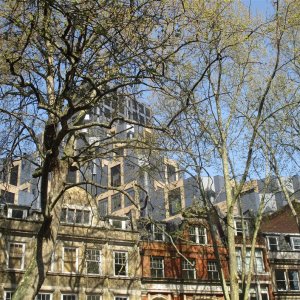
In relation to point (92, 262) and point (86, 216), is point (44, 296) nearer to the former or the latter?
point (92, 262)

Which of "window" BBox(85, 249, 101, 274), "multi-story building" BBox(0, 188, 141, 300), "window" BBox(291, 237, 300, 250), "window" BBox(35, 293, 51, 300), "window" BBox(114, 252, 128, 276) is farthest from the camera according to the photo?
"window" BBox(291, 237, 300, 250)

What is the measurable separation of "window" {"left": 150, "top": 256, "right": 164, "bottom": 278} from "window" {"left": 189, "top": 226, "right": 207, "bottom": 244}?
11.4ft

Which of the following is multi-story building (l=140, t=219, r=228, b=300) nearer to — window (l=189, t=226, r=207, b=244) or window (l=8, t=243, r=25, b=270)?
window (l=189, t=226, r=207, b=244)

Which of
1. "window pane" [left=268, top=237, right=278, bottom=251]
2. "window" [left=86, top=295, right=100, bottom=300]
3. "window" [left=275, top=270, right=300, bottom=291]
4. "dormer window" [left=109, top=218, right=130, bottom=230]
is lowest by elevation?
"window" [left=86, top=295, right=100, bottom=300]

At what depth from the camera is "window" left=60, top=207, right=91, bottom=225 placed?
33.2m

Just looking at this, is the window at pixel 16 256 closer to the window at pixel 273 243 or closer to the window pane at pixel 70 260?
the window pane at pixel 70 260

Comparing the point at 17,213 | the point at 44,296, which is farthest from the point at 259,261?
the point at 17,213

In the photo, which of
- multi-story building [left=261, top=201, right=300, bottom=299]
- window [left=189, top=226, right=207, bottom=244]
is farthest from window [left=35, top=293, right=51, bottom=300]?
multi-story building [left=261, top=201, right=300, bottom=299]

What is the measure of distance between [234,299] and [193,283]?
16.2 meters

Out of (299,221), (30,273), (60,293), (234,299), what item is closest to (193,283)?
(60,293)

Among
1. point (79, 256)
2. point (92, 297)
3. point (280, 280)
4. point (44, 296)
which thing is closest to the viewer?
point (44, 296)

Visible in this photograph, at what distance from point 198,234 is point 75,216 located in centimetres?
1032

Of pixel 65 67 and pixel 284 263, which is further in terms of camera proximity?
pixel 284 263

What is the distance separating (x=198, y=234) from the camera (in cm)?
3759
